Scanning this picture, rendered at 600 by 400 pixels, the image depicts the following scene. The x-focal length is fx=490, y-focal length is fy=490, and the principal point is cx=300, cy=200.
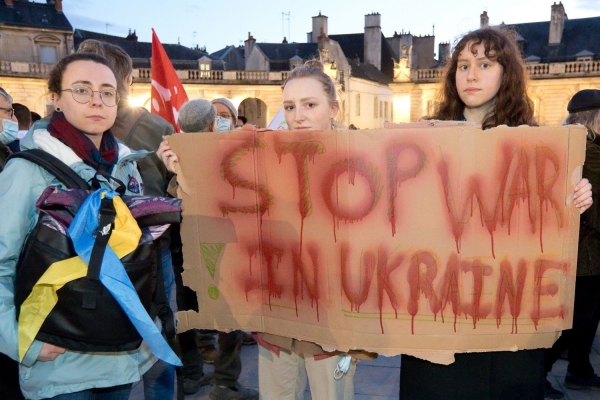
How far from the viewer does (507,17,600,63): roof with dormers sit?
35531 mm

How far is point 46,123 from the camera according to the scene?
190 centimetres

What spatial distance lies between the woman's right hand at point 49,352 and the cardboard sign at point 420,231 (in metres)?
0.80

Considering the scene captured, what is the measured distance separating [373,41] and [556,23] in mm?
14485

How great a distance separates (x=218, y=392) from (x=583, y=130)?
2.85 metres

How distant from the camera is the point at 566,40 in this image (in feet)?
120

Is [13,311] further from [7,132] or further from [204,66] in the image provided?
[204,66]

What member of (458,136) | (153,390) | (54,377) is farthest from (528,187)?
(153,390)

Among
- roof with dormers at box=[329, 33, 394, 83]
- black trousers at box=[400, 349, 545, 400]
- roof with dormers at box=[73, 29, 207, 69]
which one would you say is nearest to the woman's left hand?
black trousers at box=[400, 349, 545, 400]

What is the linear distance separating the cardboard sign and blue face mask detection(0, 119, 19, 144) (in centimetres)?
214

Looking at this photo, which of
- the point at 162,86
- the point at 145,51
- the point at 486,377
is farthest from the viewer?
the point at 145,51

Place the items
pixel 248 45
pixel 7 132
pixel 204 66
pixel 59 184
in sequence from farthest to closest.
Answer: pixel 248 45 → pixel 204 66 → pixel 7 132 → pixel 59 184

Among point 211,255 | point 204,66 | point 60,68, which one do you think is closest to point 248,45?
point 204,66

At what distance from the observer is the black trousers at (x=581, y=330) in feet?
Result: 11.0

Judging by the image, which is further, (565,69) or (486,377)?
(565,69)
